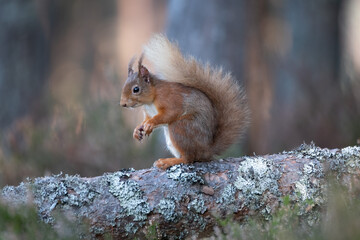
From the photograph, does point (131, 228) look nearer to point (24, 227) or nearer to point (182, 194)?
point (182, 194)

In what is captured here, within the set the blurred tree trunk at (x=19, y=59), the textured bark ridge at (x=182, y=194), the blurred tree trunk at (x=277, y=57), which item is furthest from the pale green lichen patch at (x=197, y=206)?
the blurred tree trunk at (x=19, y=59)

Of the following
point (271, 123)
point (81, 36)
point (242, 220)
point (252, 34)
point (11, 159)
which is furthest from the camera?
point (81, 36)

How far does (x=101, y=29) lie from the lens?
19.2 m

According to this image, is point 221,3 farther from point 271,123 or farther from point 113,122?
point 113,122

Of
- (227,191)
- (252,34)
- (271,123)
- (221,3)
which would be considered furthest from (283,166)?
(252,34)

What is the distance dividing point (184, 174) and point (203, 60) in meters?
3.72

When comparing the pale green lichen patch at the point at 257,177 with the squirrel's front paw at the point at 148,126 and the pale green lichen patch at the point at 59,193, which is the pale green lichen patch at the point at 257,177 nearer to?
the squirrel's front paw at the point at 148,126

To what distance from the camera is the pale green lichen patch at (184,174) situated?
2458 millimetres

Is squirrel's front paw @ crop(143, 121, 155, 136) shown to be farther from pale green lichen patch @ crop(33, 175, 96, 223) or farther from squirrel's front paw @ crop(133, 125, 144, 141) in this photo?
pale green lichen patch @ crop(33, 175, 96, 223)

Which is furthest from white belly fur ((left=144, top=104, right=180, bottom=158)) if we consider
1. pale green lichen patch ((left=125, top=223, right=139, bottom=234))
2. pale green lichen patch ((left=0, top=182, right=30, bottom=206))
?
pale green lichen patch ((left=0, top=182, right=30, bottom=206))

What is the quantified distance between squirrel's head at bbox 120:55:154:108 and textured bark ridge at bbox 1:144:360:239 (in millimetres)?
379

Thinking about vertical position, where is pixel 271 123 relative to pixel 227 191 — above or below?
above

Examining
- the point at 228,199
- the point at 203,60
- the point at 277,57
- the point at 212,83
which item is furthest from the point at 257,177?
the point at 277,57

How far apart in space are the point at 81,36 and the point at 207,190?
16319 mm
